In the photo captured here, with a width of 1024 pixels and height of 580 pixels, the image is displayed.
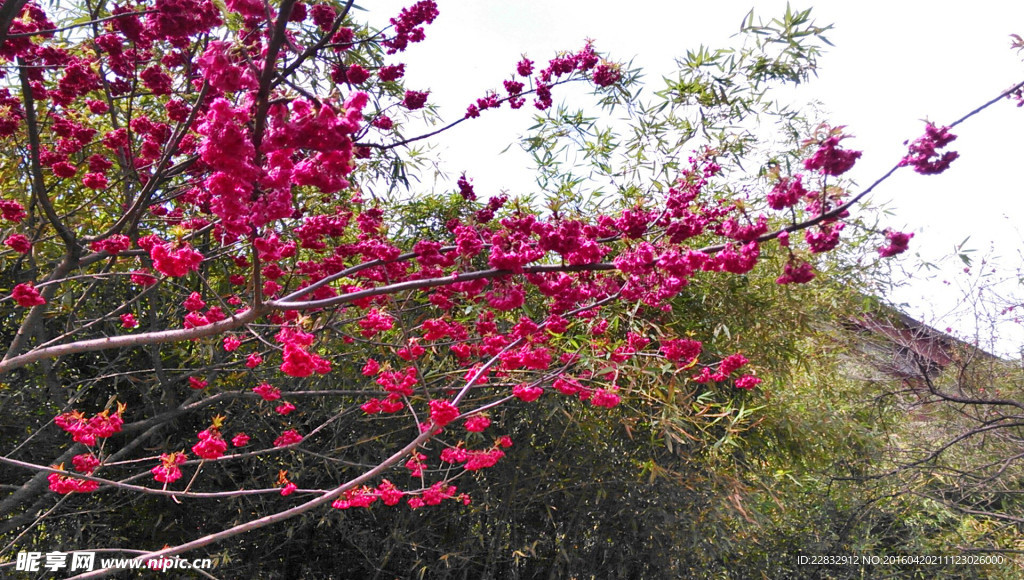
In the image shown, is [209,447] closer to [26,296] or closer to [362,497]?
[362,497]

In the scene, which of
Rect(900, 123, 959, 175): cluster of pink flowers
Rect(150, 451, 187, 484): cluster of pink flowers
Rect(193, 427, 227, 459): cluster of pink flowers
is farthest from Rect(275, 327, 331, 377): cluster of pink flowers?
Rect(900, 123, 959, 175): cluster of pink flowers

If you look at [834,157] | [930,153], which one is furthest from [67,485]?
[930,153]

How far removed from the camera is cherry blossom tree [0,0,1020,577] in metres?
1.29

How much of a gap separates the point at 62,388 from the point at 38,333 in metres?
0.24

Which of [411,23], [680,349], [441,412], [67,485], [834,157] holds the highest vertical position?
[411,23]

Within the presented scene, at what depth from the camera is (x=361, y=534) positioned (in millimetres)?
3010

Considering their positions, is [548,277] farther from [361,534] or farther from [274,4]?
[361,534]

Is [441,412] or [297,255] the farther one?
[297,255]

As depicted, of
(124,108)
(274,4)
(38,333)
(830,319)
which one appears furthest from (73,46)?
(830,319)

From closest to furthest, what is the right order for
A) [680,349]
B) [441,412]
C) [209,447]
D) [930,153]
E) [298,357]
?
[930,153] < [298,357] < [441,412] < [209,447] < [680,349]

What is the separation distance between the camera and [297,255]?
2.60 metres

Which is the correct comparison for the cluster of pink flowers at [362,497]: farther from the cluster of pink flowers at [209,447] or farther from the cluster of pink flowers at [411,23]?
the cluster of pink flowers at [411,23]

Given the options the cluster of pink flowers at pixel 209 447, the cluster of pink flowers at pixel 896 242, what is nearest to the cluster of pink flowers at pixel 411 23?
the cluster of pink flowers at pixel 209 447

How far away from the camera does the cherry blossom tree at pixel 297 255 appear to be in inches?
50.7
